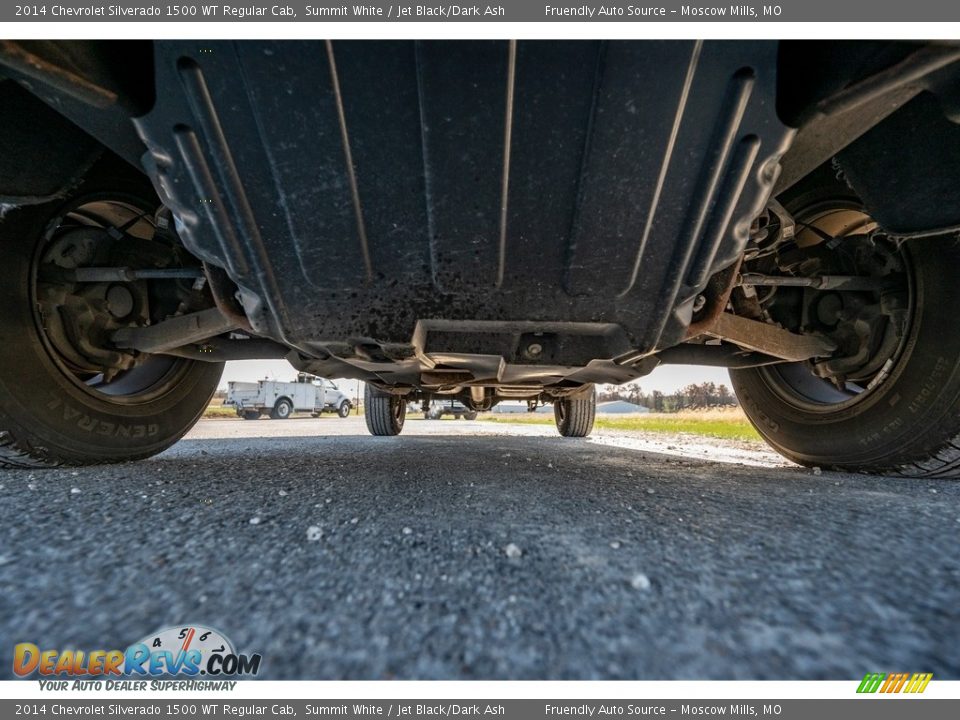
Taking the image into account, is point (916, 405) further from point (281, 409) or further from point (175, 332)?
point (281, 409)

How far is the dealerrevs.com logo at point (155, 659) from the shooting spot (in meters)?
0.42

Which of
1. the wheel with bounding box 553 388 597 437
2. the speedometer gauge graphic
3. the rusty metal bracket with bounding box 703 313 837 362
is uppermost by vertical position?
the rusty metal bracket with bounding box 703 313 837 362

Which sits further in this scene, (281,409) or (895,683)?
(281,409)

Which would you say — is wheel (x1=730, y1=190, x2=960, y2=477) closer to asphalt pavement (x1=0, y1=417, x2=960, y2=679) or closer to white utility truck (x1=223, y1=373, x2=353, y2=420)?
asphalt pavement (x1=0, y1=417, x2=960, y2=679)

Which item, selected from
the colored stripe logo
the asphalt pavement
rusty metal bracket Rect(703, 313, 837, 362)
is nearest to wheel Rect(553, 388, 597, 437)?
rusty metal bracket Rect(703, 313, 837, 362)

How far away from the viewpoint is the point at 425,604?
499 millimetres

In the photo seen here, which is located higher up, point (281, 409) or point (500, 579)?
point (500, 579)

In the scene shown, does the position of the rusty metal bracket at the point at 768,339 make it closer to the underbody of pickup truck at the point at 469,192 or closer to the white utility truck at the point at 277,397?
the underbody of pickup truck at the point at 469,192

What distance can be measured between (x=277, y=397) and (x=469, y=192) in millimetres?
12259

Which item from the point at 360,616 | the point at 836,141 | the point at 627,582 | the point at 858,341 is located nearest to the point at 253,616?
the point at 360,616

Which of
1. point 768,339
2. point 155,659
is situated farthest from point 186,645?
point 768,339

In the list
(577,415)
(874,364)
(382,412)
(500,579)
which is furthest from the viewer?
(577,415)

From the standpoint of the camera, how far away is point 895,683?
0.41 metres

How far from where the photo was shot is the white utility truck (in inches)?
425
